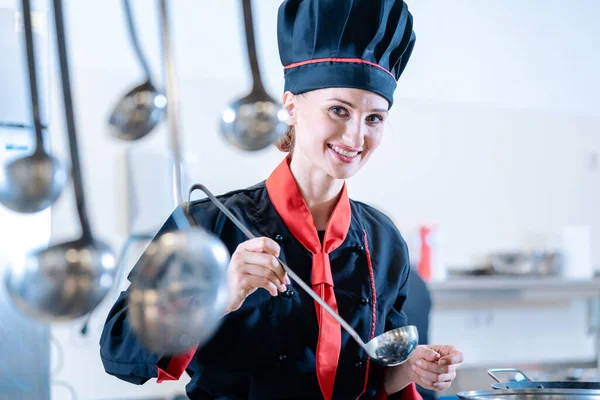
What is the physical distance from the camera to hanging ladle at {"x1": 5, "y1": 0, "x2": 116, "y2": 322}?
0.61 metres

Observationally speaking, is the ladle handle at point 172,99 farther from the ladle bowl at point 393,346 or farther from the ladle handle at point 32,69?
the ladle bowl at point 393,346

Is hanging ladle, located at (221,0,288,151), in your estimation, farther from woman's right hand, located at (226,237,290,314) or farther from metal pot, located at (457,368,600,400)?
metal pot, located at (457,368,600,400)

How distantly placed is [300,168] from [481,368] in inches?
92.0

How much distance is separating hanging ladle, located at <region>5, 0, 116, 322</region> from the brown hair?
3.53ft

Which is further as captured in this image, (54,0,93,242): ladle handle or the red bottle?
the red bottle

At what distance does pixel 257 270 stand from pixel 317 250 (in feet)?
1.23

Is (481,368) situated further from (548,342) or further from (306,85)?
(306,85)

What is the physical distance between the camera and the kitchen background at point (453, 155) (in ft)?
9.77

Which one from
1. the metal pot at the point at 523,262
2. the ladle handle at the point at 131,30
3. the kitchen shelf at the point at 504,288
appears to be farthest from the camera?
the metal pot at the point at 523,262

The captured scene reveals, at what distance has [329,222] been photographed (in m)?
1.60

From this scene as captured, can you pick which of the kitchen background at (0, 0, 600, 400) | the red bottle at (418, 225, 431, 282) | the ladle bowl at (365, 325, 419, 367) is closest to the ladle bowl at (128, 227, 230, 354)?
the ladle bowl at (365, 325, 419, 367)

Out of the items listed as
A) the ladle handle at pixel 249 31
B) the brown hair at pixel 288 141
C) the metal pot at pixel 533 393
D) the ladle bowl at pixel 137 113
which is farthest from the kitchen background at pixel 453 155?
the ladle handle at pixel 249 31

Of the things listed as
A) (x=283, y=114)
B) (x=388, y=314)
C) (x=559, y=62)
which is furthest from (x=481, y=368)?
(x=283, y=114)

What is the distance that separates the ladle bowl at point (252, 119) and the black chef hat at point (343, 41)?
0.73m
